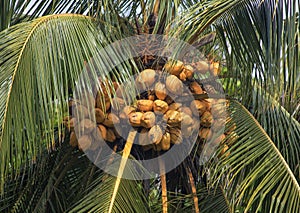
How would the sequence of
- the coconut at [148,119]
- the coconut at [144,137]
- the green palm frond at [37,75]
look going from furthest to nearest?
the coconut at [144,137] → the coconut at [148,119] → the green palm frond at [37,75]

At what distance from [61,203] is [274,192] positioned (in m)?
1.28

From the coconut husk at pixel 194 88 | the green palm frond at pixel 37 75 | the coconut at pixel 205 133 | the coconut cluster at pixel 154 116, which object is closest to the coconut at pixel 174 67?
the coconut cluster at pixel 154 116

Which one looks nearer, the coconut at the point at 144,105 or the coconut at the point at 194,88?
the coconut at the point at 144,105

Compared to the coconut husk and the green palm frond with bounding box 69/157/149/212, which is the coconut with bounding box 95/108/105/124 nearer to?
the green palm frond with bounding box 69/157/149/212

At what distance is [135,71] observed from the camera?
354 centimetres

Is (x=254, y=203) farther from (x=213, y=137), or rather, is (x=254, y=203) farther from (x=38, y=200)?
(x=38, y=200)

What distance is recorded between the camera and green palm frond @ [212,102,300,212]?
349 centimetres

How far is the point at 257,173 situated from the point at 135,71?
86 cm

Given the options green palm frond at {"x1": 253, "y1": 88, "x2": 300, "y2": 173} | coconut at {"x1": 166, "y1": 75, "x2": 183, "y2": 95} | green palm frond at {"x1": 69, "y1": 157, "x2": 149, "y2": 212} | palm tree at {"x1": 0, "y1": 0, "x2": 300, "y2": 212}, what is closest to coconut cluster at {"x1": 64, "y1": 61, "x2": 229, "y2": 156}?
coconut at {"x1": 166, "y1": 75, "x2": 183, "y2": 95}

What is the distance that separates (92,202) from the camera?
135 inches

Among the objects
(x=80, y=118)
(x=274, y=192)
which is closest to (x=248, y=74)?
(x=274, y=192)

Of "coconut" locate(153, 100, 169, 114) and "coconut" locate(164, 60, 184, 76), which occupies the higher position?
"coconut" locate(164, 60, 184, 76)

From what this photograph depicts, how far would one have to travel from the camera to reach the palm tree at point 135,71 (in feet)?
10.3

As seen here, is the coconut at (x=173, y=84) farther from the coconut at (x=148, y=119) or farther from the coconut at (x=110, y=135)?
the coconut at (x=110, y=135)
